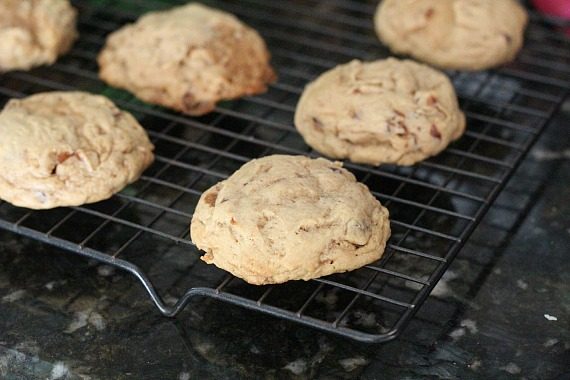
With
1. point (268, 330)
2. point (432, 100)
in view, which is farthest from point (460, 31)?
point (268, 330)

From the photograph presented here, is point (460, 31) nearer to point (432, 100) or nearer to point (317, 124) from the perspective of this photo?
point (432, 100)

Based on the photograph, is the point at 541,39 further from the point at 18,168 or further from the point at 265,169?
the point at 18,168

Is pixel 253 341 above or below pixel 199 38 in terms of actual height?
below

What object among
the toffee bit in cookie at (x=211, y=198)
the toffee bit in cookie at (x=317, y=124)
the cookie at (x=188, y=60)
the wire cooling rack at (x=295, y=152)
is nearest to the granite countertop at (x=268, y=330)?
the wire cooling rack at (x=295, y=152)

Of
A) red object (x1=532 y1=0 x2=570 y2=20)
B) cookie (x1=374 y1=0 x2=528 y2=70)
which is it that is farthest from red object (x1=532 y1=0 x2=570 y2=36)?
cookie (x1=374 y1=0 x2=528 y2=70)

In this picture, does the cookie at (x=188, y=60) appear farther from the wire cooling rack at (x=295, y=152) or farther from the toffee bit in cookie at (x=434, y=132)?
the toffee bit in cookie at (x=434, y=132)

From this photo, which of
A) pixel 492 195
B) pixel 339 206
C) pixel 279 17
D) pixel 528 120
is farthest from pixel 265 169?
pixel 279 17

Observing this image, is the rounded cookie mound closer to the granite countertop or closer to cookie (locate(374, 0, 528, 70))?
the granite countertop
